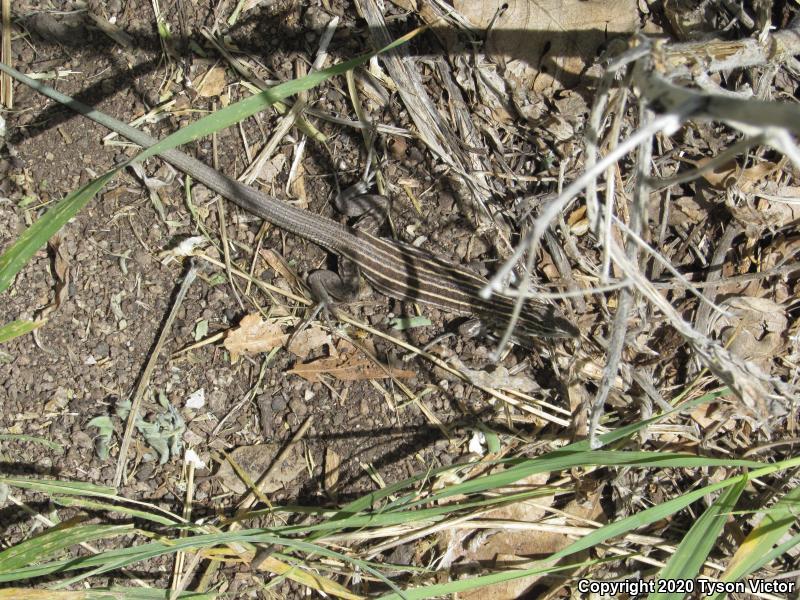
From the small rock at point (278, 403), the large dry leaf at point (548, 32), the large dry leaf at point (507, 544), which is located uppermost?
the large dry leaf at point (548, 32)

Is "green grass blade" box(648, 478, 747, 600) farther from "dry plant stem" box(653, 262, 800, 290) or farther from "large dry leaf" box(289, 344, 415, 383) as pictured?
"large dry leaf" box(289, 344, 415, 383)

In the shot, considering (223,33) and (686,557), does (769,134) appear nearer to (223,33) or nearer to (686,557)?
(686,557)

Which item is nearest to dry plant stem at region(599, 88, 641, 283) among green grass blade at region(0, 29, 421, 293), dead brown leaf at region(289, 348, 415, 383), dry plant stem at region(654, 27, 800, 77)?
dry plant stem at region(654, 27, 800, 77)

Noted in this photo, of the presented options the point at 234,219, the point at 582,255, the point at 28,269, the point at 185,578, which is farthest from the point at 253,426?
the point at 582,255

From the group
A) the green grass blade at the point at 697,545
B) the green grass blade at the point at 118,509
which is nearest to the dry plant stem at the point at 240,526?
the green grass blade at the point at 118,509

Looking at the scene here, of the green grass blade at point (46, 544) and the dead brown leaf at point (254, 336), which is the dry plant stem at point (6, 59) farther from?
the green grass blade at point (46, 544)

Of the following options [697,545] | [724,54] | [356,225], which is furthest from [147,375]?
[724,54]
